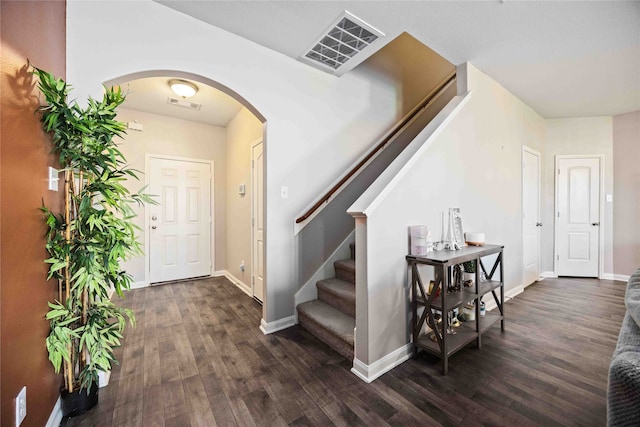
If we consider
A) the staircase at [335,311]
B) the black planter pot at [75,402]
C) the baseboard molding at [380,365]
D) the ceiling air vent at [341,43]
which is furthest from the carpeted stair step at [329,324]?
the ceiling air vent at [341,43]

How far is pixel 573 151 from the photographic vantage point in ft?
15.1

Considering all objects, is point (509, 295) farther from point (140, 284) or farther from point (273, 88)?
point (140, 284)

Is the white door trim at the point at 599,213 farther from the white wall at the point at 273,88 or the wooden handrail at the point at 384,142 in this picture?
the white wall at the point at 273,88

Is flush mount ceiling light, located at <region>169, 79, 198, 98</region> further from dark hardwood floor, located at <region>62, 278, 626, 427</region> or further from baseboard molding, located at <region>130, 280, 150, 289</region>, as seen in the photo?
baseboard molding, located at <region>130, 280, 150, 289</region>

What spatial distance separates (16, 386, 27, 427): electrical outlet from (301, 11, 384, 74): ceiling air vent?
294cm

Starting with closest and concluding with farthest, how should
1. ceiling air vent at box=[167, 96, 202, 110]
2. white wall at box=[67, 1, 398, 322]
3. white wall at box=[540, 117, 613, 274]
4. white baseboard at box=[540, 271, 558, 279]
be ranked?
white wall at box=[67, 1, 398, 322]
ceiling air vent at box=[167, 96, 202, 110]
white wall at box=[540, 117, 613, 274]
white baseboard at box=[540, 271, 558, 279]

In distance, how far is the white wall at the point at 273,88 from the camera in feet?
5.83

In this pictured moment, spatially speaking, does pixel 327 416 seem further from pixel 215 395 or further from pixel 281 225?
pixel 281 225

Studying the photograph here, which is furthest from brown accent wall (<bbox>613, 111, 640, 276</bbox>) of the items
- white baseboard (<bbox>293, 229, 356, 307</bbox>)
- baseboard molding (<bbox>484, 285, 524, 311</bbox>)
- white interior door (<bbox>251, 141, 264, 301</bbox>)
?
white interior door (<bbox>251, 141, 264, 301</bbox>)

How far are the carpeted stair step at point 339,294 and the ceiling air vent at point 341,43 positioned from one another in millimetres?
2362

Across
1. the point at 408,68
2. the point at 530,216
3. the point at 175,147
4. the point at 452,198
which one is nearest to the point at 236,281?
the point at 175,147

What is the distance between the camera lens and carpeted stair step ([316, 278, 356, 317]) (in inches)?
94.8

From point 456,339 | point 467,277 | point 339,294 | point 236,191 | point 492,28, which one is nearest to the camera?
point 456,339

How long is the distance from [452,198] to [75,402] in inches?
126
